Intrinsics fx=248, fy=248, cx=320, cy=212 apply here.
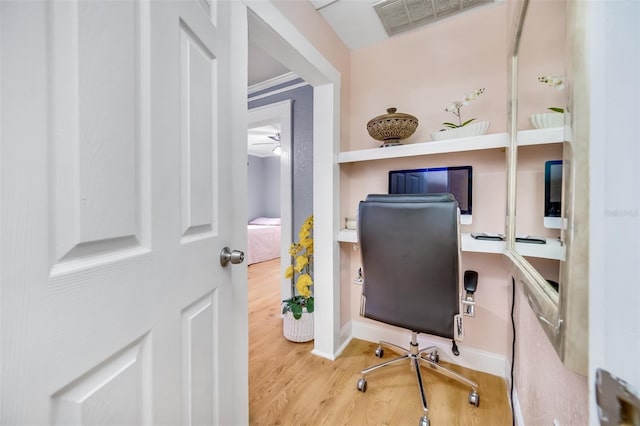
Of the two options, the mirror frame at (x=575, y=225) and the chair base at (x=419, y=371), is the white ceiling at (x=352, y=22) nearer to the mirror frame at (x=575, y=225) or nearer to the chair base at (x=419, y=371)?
the mirror frame at (x=575, y=225)

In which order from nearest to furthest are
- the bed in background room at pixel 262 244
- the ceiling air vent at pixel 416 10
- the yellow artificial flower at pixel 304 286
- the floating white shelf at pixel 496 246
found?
the floating white shelf at pixel 496 246 < the ceiling air vent at pixel 416 10 < the yellow artificial flower at pixel 304 286 < the bed in background room at pixel 262 244

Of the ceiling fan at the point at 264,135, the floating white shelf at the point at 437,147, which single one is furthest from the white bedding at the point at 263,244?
the floating white shelf at the point at 437,147

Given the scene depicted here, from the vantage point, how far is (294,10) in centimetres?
142

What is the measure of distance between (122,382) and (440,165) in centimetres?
192

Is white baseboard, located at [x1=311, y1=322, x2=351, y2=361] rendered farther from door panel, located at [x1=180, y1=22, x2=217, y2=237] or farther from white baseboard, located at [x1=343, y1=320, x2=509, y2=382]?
door panel, located at [x1=180, y1=22, x2=217, y2=237]

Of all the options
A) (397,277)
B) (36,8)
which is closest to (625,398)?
(36,8)

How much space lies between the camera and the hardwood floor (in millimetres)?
1311

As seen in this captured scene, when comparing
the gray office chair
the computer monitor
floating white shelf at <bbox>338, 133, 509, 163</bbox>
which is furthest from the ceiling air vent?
the gray office chair

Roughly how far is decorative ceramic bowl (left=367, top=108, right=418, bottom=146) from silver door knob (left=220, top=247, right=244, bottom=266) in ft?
4.27

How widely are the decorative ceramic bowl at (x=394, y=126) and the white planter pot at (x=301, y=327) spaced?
4.97ft

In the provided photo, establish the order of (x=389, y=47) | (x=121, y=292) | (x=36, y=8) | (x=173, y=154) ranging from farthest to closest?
(x=389, y=47) < (x=173, y=154) < (x=121, y=292) < (x=36, y=8)

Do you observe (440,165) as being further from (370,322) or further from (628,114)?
(628,114)

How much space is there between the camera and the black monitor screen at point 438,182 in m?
1.65

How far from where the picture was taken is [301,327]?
2043mm
